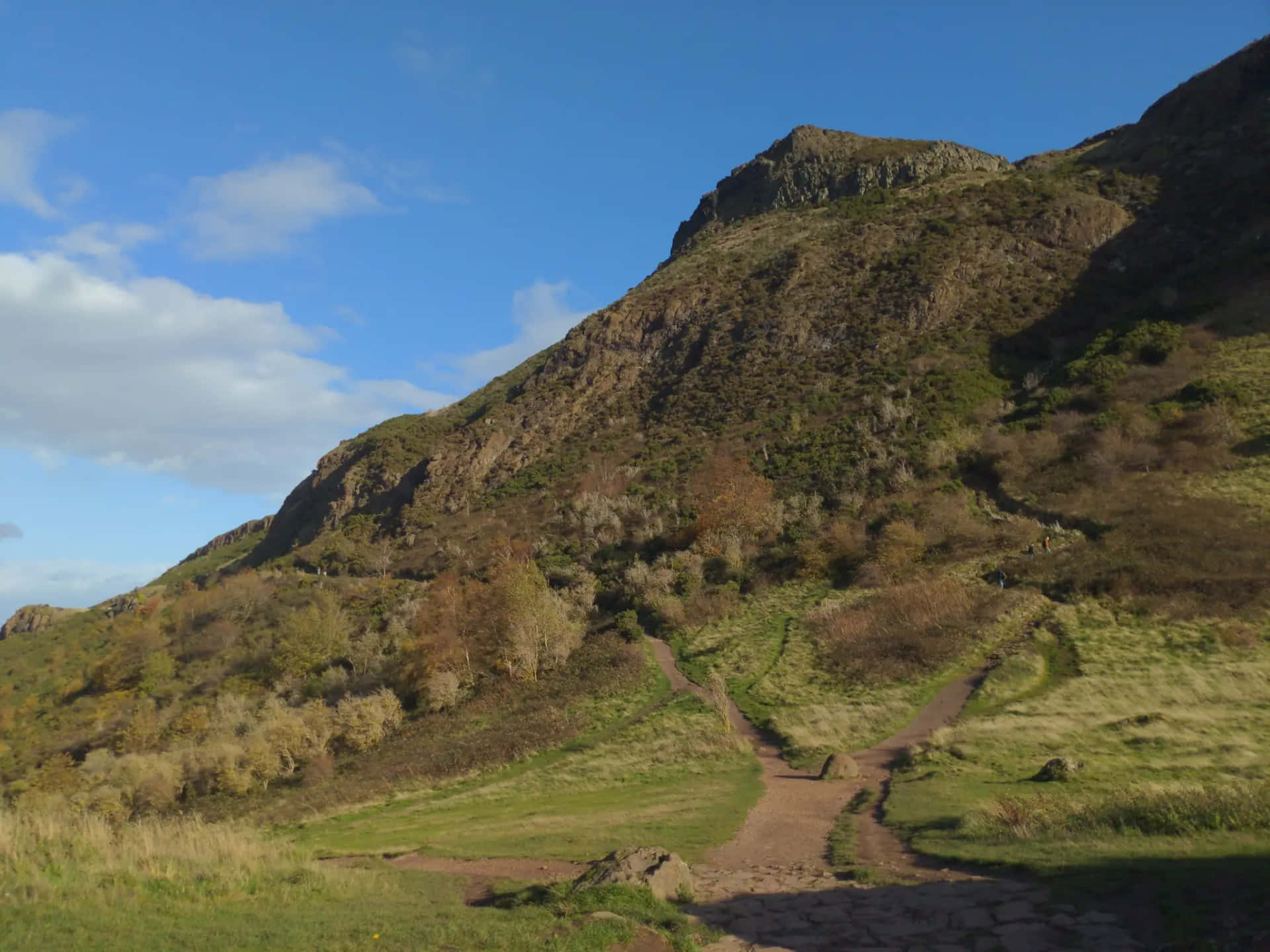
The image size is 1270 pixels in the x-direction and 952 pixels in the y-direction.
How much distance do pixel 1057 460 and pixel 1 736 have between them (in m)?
66.4

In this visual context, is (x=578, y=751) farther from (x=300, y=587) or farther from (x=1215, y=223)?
(x=1215, y=223)

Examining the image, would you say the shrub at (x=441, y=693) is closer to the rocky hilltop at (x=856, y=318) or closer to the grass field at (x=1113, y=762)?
the rocky hilltop at (x=856, y=318)

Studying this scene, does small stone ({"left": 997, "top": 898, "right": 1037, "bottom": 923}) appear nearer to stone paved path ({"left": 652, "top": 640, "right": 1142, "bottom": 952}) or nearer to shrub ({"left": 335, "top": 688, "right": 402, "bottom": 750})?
stone paved path ({"left": 652, "top": 640, "right": 1142, "bottom": 952})

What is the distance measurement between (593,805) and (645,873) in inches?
411

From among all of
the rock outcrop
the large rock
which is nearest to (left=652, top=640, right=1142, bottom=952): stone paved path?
the large rock

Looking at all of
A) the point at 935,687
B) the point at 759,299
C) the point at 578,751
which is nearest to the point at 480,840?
the point at 578,751

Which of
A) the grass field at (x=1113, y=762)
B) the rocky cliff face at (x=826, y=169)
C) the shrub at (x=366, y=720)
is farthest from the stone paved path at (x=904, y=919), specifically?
the rocky cliff face at (x=826, y=169)

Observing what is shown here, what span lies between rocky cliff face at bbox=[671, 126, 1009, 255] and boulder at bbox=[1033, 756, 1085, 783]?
279ft

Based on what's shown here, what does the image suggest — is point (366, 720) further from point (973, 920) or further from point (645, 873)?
point (973, 920)

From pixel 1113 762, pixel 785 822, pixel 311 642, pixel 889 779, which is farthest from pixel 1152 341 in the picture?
pixel 311 642

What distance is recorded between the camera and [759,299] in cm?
7719

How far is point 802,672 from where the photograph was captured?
1182 inches

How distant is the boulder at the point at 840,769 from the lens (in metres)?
19.1

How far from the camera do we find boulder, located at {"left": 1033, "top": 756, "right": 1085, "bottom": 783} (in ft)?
50.1
